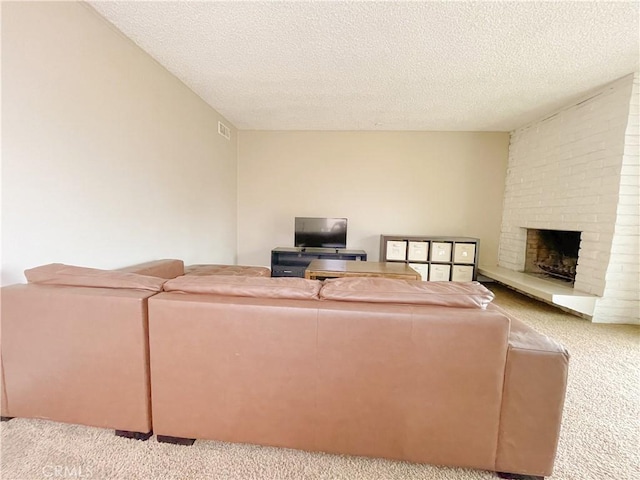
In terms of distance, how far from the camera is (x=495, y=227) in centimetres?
440

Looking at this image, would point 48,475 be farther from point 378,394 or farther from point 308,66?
point 308,66

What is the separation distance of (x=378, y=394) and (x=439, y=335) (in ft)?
1.08

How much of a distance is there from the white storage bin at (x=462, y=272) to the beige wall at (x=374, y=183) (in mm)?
669

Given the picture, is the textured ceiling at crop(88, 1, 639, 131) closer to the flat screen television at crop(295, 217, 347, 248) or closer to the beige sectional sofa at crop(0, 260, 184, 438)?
the flat screen television at crop(295, 217, 347, 248)

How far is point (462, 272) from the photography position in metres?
4.04

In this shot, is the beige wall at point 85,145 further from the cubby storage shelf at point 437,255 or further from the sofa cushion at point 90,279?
the cubby storage shelf at point 437,255

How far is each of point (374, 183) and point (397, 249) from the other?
1210 millimetres

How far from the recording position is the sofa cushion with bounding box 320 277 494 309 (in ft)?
3.39

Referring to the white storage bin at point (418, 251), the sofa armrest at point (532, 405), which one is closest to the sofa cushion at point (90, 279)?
the sofa armrest at point (532, 405)

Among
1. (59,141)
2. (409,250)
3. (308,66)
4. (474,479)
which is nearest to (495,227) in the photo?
(409,250)

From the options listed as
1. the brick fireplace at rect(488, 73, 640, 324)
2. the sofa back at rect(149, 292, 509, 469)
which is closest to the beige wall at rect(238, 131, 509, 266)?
the brick fireplace at rect(488, 73, 640, 324)

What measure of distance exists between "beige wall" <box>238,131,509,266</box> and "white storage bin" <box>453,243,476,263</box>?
1.66ft

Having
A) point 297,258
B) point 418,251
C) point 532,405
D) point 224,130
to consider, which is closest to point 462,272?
point 418,251

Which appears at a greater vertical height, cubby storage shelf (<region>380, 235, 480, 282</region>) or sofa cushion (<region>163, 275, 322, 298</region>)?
sofa cushion (<region>163, 275, 322, 298</region>)
